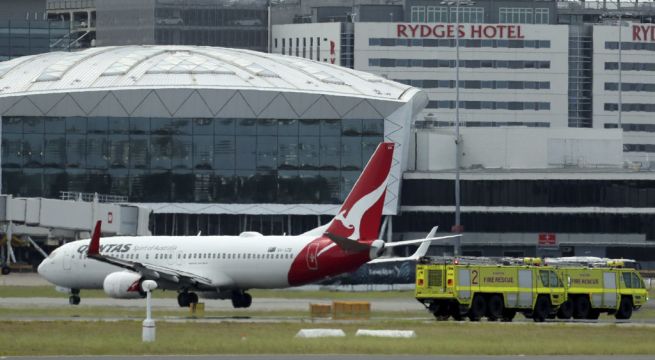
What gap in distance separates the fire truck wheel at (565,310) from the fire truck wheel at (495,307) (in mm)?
3454

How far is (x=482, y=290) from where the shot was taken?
8094 cm

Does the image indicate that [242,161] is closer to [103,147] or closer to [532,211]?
[103,147]

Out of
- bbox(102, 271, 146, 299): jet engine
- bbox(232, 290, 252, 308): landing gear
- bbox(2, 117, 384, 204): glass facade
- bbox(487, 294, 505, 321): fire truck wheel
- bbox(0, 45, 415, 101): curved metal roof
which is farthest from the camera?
bbox(2, 117, 384, 204): glass facade

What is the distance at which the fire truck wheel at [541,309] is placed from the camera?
81.9m

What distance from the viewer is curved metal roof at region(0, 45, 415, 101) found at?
159625 mm

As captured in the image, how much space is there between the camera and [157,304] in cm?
9662

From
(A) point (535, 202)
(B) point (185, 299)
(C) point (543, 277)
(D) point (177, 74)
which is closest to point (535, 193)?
(A) point (535, 202)

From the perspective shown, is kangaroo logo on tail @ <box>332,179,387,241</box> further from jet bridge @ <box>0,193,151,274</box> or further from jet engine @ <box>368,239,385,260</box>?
jet bridge @ <box>0,193,151,274</box>

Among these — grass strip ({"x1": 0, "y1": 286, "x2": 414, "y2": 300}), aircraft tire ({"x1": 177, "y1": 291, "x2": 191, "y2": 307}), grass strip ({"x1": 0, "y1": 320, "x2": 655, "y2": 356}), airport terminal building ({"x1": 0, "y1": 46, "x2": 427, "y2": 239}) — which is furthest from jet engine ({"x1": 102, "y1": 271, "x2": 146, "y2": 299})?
airport terminal building ({"x1": 0, "y1": 46, "x2": 427, "y2": 239})

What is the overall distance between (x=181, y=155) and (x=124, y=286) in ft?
227

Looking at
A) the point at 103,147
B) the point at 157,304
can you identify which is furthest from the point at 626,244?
the point at 157,304

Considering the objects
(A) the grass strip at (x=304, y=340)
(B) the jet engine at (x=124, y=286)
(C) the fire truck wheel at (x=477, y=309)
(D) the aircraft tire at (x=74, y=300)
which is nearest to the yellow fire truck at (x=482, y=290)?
(C) the fire truck wheel at (x=477, y=309)

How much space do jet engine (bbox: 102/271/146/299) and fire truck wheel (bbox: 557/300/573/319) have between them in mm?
22319

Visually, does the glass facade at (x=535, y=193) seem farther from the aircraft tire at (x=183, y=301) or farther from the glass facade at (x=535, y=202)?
the aircraft tire at (x=183, y=301)
